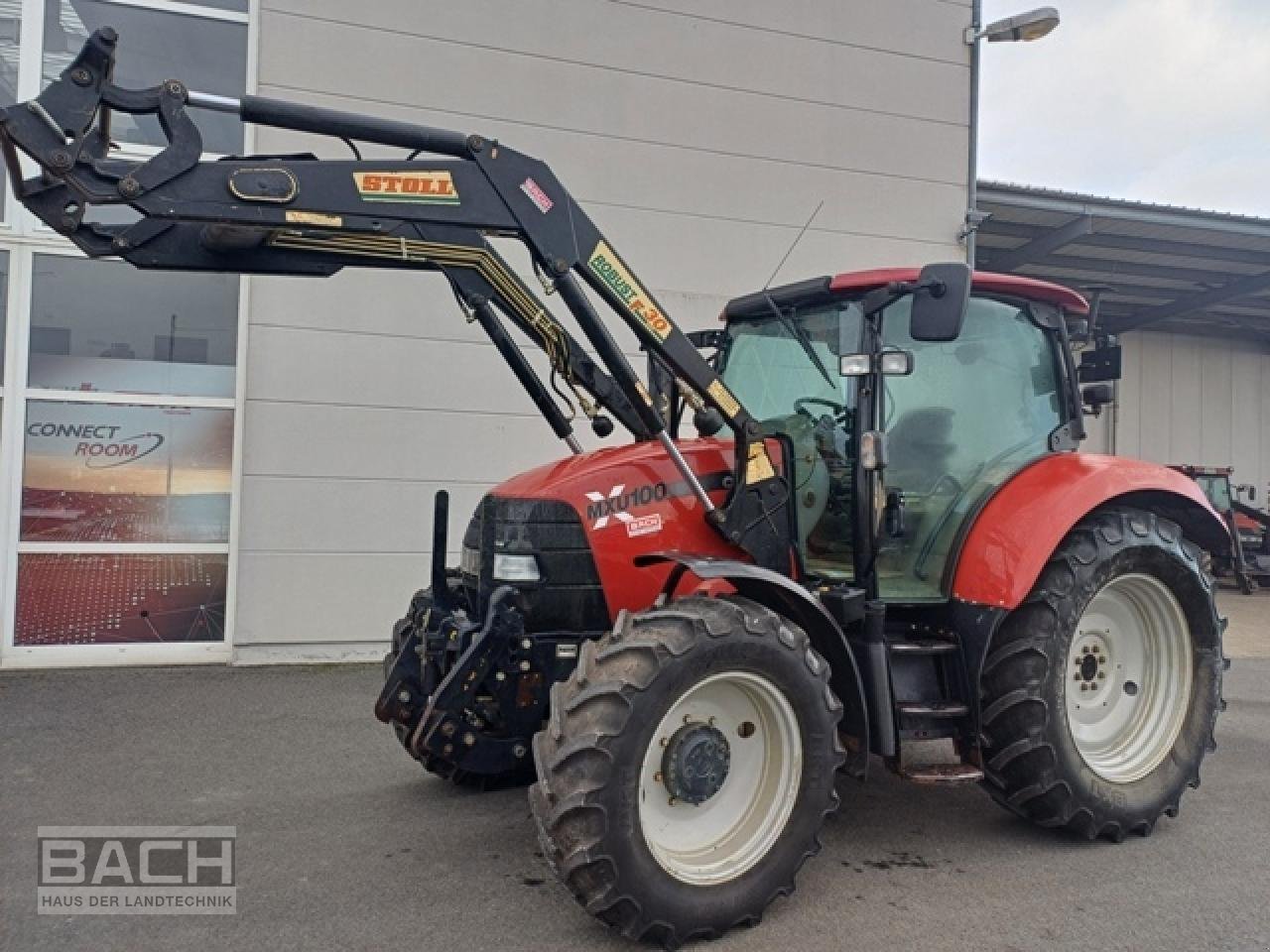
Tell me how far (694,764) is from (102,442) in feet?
19.3

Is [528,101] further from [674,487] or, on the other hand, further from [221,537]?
[674,487]

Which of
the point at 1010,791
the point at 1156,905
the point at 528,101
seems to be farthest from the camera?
the point at 528,101

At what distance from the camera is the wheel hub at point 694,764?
3.12m

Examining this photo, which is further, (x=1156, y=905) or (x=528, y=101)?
(x=528, y=101)

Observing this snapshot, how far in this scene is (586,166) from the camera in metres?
7.88

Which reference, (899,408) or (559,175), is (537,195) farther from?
(559,175)

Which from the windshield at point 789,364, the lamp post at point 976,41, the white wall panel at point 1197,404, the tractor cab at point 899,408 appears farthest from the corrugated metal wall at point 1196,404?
the windshield at point 789,364

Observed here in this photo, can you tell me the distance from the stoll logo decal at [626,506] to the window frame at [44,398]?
4.48m

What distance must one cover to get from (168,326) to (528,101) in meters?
3.36

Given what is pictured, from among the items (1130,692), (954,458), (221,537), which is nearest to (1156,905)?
(1130,692)

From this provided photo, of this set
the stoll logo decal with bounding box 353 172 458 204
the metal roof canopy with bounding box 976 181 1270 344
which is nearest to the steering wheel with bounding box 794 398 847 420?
the stoll logo decal with bounding box 353 172 458 204

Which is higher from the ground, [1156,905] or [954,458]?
[954,458]

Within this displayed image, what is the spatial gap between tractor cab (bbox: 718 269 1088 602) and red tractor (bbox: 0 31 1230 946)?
0.01 m

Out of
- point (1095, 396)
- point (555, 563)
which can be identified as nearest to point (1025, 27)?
point (1095, 396)
